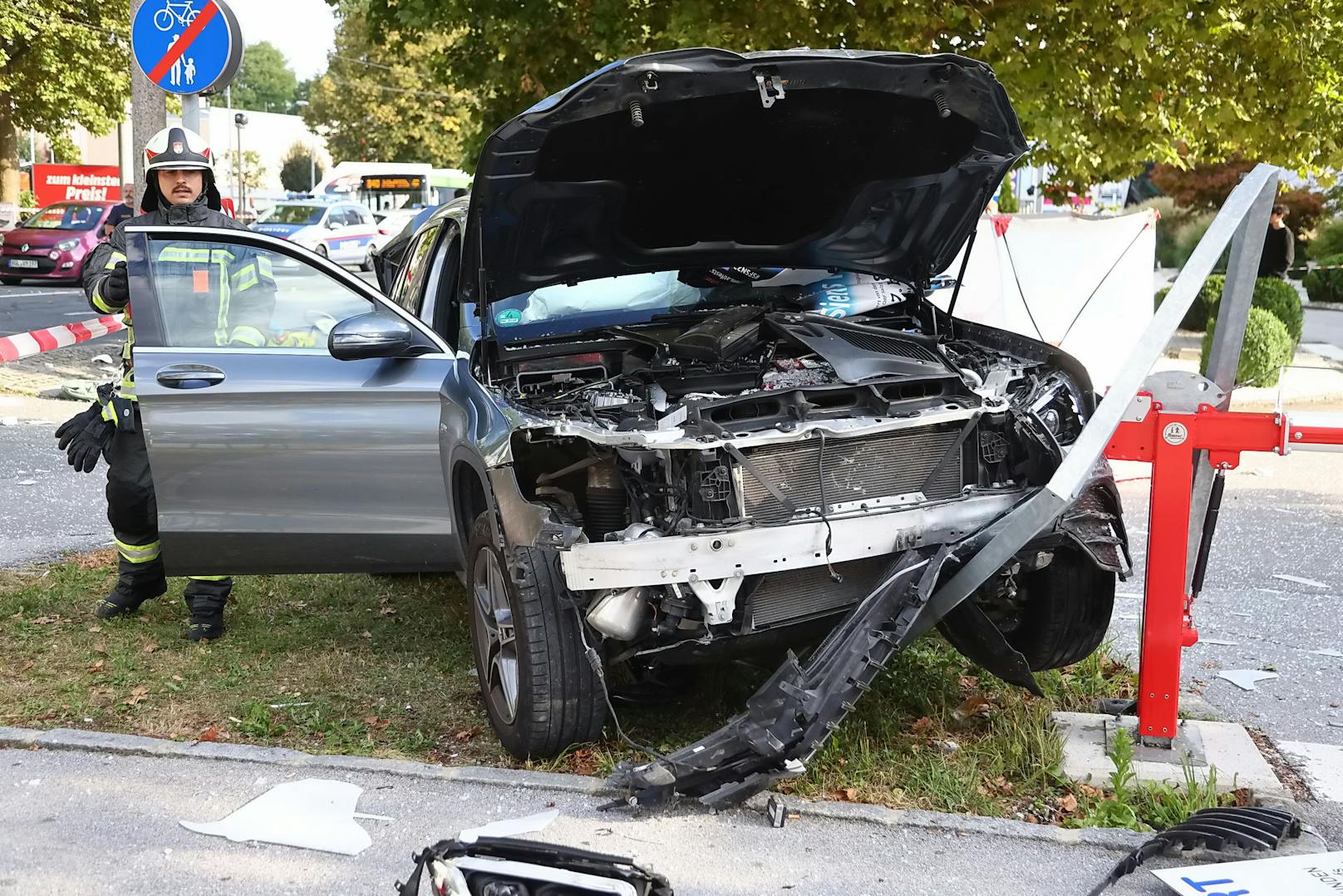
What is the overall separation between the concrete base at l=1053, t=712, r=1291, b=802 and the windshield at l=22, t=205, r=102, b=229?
24.7 meters

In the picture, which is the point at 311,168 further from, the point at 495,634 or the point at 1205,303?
the point at 495,634

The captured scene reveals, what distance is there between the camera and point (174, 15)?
6.94 meters

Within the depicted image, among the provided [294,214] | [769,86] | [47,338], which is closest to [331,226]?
[294,214]

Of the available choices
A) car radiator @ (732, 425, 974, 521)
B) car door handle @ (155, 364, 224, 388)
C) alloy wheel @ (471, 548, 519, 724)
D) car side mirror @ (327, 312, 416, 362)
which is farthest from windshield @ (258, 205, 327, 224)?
car radiator @ (732, 425, 974, 521)

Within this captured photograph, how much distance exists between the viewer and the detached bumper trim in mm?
3668

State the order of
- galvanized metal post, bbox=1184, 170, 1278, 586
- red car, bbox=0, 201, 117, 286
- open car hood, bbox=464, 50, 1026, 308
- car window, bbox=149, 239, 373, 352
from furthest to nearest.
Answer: red car, bbox=0, 201, 117, 286 < car window, bbox=149, 239, 373, 352 < galvanized metal post, bbox=1184, 170, 1278, 586 < open car hood, bbox=464, 50, 1026, 308

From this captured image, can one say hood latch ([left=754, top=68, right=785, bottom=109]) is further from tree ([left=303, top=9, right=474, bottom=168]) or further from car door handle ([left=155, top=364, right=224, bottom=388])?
tree ([left=303, top=9, right=474, bottom=168])

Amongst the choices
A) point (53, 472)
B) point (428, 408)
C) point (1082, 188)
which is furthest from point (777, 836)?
point (1082, 188)

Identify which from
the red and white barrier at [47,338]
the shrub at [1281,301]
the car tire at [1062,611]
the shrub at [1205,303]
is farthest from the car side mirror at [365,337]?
the shrub at [1281,301]

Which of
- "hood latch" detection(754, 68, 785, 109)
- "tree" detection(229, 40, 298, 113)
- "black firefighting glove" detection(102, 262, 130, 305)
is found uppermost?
"tree" detection(229, 40, 298, 113)

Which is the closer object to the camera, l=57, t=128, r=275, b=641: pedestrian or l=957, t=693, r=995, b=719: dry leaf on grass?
l=957, t=693, r=995, b=719: dry leaf on grass

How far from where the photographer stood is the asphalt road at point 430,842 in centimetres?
340

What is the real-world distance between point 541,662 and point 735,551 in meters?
0.70

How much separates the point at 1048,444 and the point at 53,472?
289 inches
